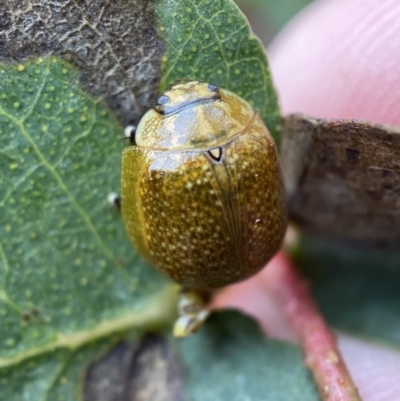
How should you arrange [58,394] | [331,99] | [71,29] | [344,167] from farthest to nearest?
[331,99]
[58,394]
[344,167]
[71,29]

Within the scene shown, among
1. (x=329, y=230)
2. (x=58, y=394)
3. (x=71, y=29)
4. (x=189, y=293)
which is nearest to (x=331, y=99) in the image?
(x=329, y=230)

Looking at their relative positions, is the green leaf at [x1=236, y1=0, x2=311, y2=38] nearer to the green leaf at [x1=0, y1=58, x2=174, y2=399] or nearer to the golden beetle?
the golden beetle

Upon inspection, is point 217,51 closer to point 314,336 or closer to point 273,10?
point 314,336

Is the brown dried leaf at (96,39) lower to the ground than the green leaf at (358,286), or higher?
higher

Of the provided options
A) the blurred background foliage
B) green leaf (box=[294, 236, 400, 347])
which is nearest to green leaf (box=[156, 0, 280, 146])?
green leaf (box=[294, 236, 400, 347])

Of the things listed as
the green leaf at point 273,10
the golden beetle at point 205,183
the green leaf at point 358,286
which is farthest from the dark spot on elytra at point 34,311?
the green leaf at point 273,10

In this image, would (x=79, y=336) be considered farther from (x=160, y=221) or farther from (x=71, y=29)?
(x=71, y=29)

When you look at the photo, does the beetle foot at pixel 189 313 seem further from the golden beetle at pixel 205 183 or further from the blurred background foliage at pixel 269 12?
the blurred background foliage at pixel 269 12
